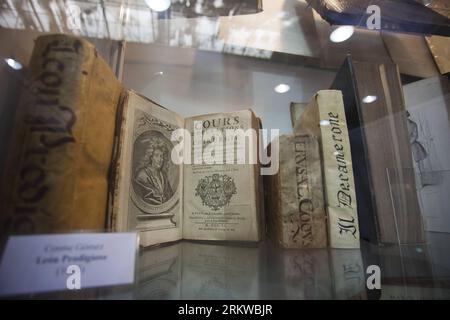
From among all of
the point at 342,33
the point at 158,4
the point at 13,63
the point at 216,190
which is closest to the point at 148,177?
the point at 216,190

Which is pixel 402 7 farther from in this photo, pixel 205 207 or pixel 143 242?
pixel 143 242

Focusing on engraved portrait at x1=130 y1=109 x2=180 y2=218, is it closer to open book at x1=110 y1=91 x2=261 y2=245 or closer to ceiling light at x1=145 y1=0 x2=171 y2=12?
open book at x1=110 y1=91 x2=261 y2=245

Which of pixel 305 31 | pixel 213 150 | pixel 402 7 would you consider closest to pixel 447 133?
pixel 402 7

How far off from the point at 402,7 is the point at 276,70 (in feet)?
1.07

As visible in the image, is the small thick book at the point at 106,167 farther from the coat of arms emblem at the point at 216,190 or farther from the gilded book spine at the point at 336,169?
the gilded book spine at the point at 336,169

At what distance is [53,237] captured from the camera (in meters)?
0.29

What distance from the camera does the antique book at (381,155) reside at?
484 mm

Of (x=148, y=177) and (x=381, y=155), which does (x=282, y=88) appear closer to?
(x=381, y=155)

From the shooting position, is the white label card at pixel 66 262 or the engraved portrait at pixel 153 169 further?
Answer: the engraved portrait at pixel 153 169

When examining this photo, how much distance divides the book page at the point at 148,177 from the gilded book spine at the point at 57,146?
4 cm

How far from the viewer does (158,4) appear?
2.00 feet

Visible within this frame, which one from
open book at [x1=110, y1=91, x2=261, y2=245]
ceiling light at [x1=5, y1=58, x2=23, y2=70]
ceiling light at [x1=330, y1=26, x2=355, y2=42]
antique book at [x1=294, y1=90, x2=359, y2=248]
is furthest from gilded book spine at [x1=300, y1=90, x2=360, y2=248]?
ceiling light at [x1=5, y1=58, x2=23, y2=70]

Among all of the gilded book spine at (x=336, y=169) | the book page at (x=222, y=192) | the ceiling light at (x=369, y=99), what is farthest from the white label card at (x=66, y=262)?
the ceiling light at (x=369, y=99)

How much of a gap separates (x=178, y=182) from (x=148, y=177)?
79 millimetres
